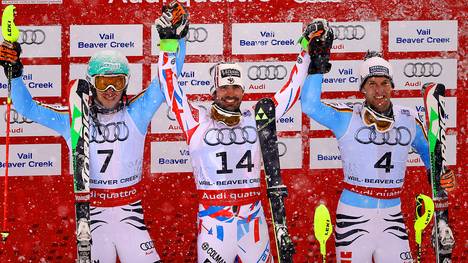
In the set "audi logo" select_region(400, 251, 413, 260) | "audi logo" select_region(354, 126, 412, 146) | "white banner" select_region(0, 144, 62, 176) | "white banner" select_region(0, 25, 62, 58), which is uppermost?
"white banner" select_region(0, 25, 62, 58)

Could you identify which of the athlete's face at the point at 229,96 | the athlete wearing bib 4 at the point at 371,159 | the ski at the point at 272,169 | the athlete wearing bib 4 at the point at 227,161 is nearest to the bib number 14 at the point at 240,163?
the athlete wearing bib 4 at the point at 227,161

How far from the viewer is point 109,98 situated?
6.07m

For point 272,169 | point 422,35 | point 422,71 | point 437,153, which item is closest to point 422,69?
point 422,71

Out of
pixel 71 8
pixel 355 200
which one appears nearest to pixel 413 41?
pixel 355 200

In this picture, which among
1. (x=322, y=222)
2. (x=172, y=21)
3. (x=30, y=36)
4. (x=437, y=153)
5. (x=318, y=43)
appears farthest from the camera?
(x=30, y=36)

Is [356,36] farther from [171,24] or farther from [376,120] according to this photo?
[171,24]

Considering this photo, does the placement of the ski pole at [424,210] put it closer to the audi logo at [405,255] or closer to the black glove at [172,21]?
the audi logo at [405,255]

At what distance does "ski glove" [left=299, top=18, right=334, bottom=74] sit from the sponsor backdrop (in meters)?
1.13

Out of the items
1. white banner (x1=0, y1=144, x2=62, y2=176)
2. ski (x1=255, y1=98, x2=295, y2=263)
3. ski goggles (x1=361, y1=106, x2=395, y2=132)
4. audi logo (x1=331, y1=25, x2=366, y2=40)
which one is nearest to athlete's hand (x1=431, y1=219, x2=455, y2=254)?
ski goggles (x1=361, y1=106, x2=395, y2=132)

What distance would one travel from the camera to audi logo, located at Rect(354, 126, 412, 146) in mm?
6109

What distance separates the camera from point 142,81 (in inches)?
277

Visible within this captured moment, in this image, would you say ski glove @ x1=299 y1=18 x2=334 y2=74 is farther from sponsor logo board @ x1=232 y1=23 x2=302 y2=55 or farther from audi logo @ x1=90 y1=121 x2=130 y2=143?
audi logo @ x1=90 y1=121 x2=130 y2=143

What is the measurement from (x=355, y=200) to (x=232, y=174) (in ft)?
3.19

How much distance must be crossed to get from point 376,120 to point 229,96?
1140mm
